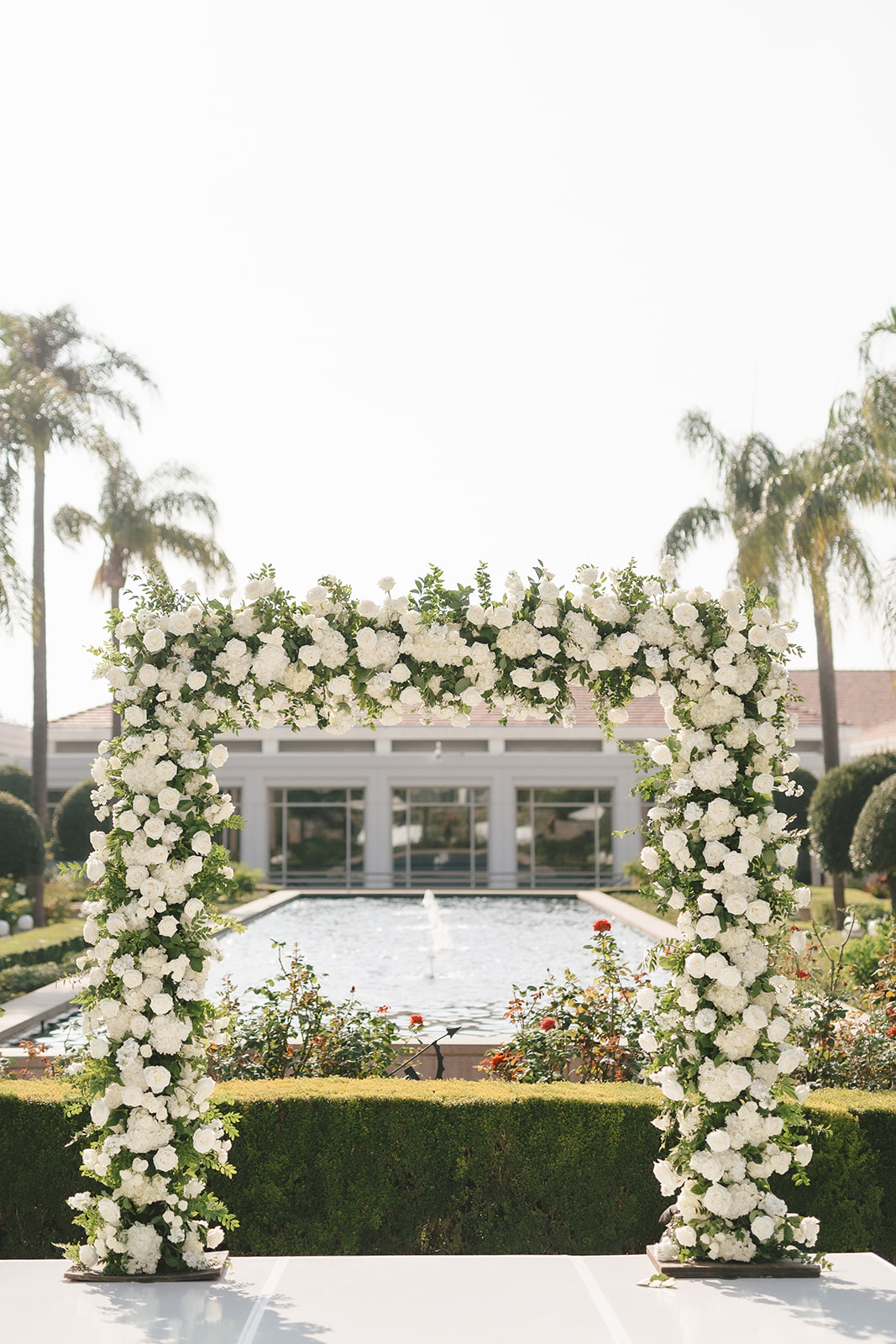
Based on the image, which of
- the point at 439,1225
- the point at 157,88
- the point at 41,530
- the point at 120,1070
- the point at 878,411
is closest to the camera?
the point at 120,1070

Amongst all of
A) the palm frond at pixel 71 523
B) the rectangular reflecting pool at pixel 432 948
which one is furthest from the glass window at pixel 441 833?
the palm frond at pixel 71 523

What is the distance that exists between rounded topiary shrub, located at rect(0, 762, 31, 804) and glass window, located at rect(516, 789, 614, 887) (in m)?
12.2

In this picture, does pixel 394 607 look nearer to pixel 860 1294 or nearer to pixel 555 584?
pixel 555 584

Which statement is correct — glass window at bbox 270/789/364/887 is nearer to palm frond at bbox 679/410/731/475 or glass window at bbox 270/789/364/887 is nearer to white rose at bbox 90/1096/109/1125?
palm frond at bbox 679/410/731/475

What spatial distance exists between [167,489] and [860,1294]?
68.2ft

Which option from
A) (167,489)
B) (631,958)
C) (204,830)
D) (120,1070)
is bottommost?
(631,958)

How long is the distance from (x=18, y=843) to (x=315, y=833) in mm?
12736

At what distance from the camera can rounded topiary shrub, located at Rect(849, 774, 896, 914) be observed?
15391 mm

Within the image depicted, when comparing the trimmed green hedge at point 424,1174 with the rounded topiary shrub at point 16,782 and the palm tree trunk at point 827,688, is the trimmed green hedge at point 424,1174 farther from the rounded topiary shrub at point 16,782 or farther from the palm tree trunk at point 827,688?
the rounded topiary shrub at point 16,782

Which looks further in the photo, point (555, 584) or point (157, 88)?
point (157, 88)

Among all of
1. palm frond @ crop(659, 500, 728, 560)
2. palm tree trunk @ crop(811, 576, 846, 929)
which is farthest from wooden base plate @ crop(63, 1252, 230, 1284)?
palm frond @ crop(659, 500, 728, 560)

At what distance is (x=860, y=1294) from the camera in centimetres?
445

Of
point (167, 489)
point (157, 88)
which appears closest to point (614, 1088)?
point (157, 88)

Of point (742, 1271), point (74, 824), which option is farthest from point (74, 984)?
point (74, 824)
